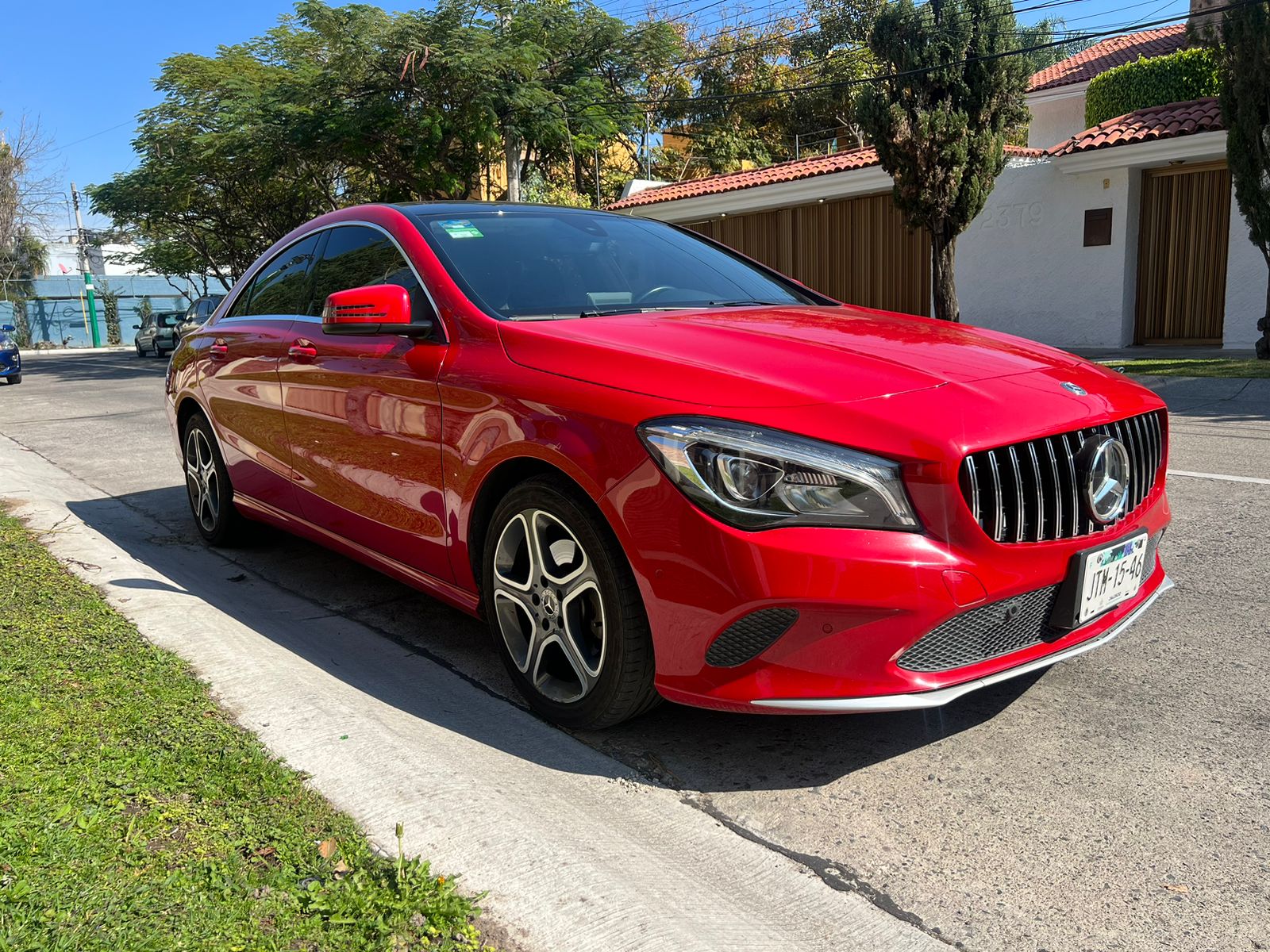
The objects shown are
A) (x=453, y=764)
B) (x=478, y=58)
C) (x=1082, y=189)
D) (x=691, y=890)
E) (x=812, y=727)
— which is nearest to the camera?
(x=691, y=890)

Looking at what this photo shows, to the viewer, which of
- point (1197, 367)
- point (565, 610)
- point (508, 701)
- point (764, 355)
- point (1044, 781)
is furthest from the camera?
point (1197, 367)

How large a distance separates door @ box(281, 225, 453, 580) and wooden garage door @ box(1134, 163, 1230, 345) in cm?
1551

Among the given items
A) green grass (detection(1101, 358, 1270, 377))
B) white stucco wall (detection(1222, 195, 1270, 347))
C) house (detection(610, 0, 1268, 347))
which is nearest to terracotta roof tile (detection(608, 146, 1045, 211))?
house (detection(610, 0, 1268, 347))

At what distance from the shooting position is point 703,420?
8.41 feet

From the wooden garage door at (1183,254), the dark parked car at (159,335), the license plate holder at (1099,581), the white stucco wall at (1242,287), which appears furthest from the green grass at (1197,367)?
the dark parked car at (159,335)

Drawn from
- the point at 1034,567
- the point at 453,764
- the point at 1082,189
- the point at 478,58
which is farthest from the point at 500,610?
the point at 478,58

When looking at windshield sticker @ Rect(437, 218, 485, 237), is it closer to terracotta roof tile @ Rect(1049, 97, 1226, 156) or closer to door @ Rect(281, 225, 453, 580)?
door @ Rect(281, 225, 453, 580)

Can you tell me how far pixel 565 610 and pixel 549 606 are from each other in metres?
0.08

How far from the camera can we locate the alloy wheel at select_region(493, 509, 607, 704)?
2930 mm

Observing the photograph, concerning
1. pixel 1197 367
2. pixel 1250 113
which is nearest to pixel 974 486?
pixel 1197 367

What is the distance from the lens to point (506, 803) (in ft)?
8.58

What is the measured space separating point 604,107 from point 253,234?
56.8 ft

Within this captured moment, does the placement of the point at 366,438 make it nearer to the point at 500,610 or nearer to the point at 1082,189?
the point at 500,610

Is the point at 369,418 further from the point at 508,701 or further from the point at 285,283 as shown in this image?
the point at 285,283
